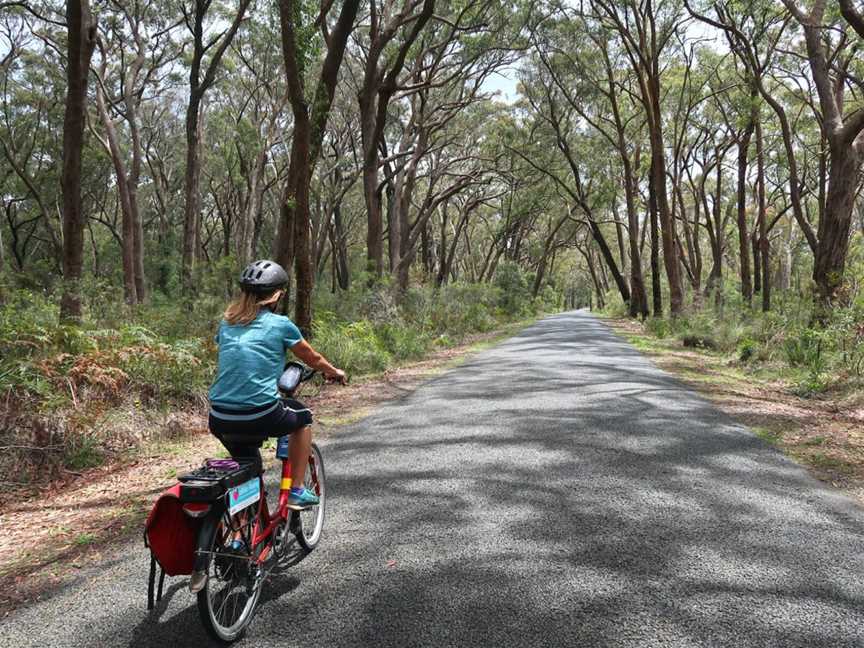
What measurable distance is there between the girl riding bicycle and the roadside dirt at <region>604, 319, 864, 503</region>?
4.45 m

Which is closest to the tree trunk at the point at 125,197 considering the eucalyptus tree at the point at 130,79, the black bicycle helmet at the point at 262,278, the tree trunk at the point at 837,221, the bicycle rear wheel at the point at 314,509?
the eucalyptus tree at the point at 130,79

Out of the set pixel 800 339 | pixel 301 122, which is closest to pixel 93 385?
pixel 301 122

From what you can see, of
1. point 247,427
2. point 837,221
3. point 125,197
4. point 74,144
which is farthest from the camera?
point 125,197

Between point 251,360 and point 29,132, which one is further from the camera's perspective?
point 29,132

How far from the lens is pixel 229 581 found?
9.25 feet

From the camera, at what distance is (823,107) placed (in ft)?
39.9

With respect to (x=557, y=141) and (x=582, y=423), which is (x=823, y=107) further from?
(x=557, y=141)

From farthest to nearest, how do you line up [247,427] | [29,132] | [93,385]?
[29,132] < [93,385] < [247,427]

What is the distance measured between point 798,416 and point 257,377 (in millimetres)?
7401

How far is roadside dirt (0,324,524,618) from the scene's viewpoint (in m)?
3.69

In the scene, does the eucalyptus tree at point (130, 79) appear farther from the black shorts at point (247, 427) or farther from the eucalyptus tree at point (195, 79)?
the black shorts at point (247, 427)

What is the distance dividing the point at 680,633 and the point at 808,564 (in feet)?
4.14

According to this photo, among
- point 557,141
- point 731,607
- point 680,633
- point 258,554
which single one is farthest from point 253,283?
point 557,141

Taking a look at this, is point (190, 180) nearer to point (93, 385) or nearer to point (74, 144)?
point (74, 144)
